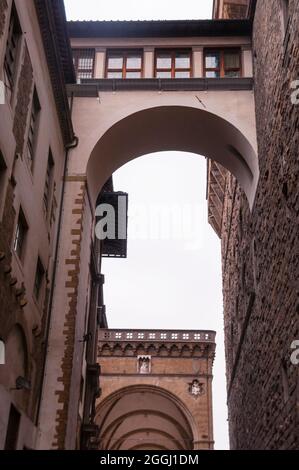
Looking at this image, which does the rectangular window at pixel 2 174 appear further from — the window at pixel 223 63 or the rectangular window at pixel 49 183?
the window at pixel 223 63

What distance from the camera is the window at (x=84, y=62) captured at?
17.4 m

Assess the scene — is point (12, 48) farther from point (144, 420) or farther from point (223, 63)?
point (144, 420)

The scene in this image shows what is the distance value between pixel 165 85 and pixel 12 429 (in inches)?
385

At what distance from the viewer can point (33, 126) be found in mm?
12383

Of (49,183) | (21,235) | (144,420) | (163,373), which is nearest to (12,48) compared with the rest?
(21,235)

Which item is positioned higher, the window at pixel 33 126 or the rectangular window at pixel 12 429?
the window at pixel 33 126

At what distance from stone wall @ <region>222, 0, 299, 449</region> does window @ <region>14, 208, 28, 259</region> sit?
15.5 ft

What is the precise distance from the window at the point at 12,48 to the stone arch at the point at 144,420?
27.4m

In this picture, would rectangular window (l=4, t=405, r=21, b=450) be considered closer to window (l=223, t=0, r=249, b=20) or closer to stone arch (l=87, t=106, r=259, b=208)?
stone arch (l=87, t=106, r=259, b=208)

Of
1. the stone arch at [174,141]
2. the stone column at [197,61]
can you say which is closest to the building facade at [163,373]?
the stone arch at [174,141]

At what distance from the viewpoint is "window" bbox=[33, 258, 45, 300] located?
1273cm

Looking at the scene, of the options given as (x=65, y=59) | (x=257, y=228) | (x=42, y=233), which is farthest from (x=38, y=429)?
(x=65, y=59)

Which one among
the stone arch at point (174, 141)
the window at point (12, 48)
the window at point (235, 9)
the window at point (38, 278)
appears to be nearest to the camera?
the window at point (12, 48)

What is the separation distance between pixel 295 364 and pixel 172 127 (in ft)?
28.4
